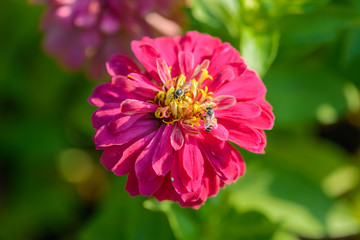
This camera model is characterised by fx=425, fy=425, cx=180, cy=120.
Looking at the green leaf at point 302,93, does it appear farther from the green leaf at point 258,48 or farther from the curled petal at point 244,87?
the curled petal at point 244,87

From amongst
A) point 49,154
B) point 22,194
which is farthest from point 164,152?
point 22,194

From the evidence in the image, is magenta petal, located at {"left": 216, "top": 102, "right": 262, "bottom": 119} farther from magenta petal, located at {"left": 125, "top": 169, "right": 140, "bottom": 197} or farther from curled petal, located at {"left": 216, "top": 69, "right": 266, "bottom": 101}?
magenta petal, located at {"left": 125, "top": 169, "right": 140, "bottom": 197}

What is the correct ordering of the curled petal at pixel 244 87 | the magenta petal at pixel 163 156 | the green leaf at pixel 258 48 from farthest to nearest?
the green leaf at pixel 258 48 < the curled petal at pixel 244 87 < the magenta petal at pixel 163 156

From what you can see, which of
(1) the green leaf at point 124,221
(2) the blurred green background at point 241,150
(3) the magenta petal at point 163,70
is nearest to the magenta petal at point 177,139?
(3) the magenta petal at point 163,70

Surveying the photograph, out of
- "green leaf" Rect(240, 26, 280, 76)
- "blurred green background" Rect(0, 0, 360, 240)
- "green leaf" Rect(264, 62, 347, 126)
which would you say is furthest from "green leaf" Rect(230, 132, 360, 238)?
"green leaf" Rect(240, 26, 280, 76)

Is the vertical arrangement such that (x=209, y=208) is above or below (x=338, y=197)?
above

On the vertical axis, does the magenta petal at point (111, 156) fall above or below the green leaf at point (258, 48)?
above

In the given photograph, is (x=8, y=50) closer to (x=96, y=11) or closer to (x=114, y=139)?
(x=96, y=11)

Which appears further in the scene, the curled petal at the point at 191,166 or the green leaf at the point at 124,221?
the green leaf at the point at 124,221
